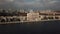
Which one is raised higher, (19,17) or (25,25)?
(19,17)

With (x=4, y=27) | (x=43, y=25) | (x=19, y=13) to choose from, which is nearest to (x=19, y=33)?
(x=19, y=13)

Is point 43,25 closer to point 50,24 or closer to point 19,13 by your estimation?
point 50,24

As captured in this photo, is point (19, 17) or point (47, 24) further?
point (47, 24)

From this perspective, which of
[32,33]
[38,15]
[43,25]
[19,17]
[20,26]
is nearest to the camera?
[32,33]

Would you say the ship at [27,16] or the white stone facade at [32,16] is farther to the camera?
the white stone facade at [32,16]

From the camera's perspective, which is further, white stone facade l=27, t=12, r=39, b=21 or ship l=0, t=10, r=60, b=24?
white stone facade l=27, t=12, r=39, b=21

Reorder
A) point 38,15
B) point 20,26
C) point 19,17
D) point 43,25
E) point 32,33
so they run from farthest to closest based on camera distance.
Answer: point 43,25, point 20,26, point 38,15, point 19,17, point 32,33

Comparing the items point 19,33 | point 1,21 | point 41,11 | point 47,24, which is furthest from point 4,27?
point 47,24

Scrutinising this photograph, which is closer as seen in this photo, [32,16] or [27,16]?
[27,16]

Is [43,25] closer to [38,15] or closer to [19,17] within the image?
[38,15]
